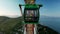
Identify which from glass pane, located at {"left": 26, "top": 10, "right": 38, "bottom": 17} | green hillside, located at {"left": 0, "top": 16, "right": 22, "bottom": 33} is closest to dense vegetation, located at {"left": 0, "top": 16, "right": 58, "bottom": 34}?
green hillside, located at {"left": 0, "top": 16, "right": 22, "bottom": 33}

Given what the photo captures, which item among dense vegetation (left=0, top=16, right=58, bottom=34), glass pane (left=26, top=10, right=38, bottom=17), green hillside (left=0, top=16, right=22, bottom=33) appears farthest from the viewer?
green hillside (left=0, top=16, right=22, bottom=33)

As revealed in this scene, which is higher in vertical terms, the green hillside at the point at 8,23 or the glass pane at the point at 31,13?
the glass pane at the point at 31,13

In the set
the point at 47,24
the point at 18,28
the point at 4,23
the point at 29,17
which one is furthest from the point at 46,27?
the point at 29,17

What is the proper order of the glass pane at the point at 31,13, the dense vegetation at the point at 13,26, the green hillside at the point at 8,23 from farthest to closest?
the green hillside at the point at 8,23, the dense vegetation at the point at 13,26, the glass pane at the point at 31,13

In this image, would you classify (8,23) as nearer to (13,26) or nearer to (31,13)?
(13,26)

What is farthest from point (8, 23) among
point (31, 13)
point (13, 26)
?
point (31, 13)

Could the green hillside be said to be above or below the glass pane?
below

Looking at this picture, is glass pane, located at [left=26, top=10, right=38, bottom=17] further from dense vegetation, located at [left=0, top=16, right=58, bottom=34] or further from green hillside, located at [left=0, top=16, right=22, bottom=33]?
green hillside, located at [left=0, top=16, right=22, bottom=33]

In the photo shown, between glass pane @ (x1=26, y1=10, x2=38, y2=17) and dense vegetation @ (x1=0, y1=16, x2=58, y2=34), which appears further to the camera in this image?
dense vegetation @ (x1=0, y1=16, x2=58, y2=34)

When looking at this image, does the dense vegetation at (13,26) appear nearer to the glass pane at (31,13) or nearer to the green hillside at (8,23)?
the green hillside at (8,23)

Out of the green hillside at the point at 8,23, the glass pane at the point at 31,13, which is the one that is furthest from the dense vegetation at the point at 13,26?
the glass pane at the point at 31,13

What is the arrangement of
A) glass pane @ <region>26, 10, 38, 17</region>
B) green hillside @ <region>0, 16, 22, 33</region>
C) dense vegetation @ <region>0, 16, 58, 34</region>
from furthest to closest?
green hillside @ <region>0, 16, 22, 33</region>
dense vegetation @ <region>0, 16, 58, 34</region>
glass pane @ <region>26, 10, 38, 17</region>

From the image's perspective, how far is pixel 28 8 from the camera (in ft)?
21.8

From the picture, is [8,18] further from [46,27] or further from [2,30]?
[46,27]
